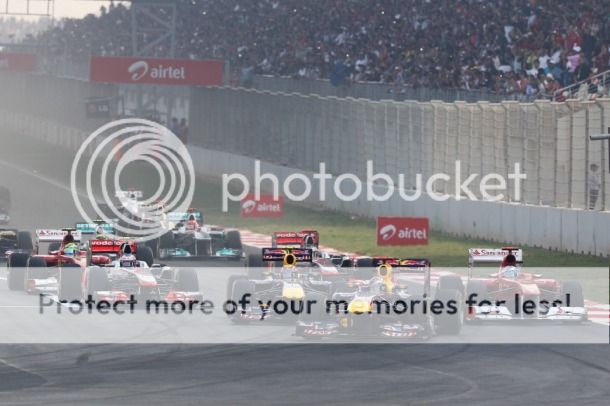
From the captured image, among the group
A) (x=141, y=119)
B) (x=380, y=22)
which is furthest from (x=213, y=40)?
(x=380, y=22)

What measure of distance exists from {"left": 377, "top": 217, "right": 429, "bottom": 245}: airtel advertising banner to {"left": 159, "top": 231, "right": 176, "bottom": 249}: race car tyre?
4107mm

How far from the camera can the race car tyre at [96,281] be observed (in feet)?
74.2

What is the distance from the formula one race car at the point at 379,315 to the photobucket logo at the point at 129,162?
74.7 feet

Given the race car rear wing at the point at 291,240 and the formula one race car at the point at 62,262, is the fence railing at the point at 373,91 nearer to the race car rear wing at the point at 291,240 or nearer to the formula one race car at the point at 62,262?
the race car rear wing at the point at 291,240

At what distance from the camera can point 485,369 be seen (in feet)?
57.6

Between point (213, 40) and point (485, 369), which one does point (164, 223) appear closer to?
point (485, 369)

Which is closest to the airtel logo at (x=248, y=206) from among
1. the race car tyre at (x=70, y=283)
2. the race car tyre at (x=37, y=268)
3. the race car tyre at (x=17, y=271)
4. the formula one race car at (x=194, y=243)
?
the formula one race car at (x=194, y=243)

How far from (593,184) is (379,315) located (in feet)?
36.9

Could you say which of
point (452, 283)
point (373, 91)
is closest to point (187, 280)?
point (452, 283)

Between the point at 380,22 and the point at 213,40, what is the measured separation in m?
22.7

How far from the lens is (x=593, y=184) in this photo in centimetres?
3016

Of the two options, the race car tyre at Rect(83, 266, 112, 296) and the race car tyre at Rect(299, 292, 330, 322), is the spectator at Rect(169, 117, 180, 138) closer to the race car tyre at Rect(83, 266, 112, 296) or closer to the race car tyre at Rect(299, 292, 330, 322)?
Answer: the race car tyre at Rect(83, 266, 112, 296)

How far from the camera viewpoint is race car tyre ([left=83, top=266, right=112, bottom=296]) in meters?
22.6

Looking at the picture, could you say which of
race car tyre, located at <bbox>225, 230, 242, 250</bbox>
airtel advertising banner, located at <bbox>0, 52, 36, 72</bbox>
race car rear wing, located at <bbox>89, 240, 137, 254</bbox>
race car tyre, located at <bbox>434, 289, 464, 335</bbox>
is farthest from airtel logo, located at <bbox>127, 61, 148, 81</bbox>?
race car tyre, located at <bbox>434, 289, 464, 335</bbox>
